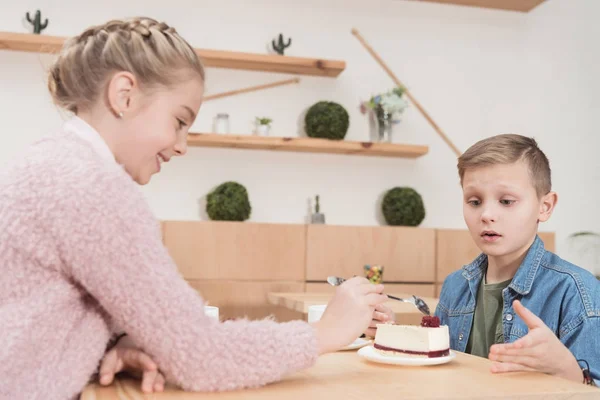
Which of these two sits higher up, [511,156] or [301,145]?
[301,145]

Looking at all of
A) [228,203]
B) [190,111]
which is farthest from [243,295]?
[190,111]

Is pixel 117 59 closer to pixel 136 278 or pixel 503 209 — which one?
pixel 136 278

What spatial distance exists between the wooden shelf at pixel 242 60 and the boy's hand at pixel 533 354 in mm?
3431

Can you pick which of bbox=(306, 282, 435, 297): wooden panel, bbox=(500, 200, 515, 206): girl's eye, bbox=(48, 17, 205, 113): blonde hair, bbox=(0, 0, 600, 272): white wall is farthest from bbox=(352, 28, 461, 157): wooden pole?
bbox=(48, 17, 205, 113): blonde hair

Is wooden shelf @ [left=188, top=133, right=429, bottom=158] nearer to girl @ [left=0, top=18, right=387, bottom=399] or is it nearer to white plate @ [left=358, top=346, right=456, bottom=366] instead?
white plate @ [left=358, top=346, right=456, bottom=366]

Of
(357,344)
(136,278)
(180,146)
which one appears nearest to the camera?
(136,278)

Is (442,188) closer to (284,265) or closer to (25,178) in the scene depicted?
(284,265)

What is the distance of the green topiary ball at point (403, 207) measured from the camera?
461 centimetres

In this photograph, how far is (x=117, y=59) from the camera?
1041mm

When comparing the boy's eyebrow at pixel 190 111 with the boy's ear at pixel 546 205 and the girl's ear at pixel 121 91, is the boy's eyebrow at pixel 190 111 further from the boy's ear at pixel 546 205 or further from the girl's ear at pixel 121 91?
the boy's ear at pixel 546 205

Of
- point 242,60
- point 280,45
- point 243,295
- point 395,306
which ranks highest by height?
point 280,45

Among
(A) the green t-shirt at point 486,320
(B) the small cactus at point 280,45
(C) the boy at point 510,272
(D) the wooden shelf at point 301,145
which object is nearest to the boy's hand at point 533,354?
(C) the boy at point 510,272

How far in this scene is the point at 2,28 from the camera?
14.3 feet

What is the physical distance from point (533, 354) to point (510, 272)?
27.3 inches
